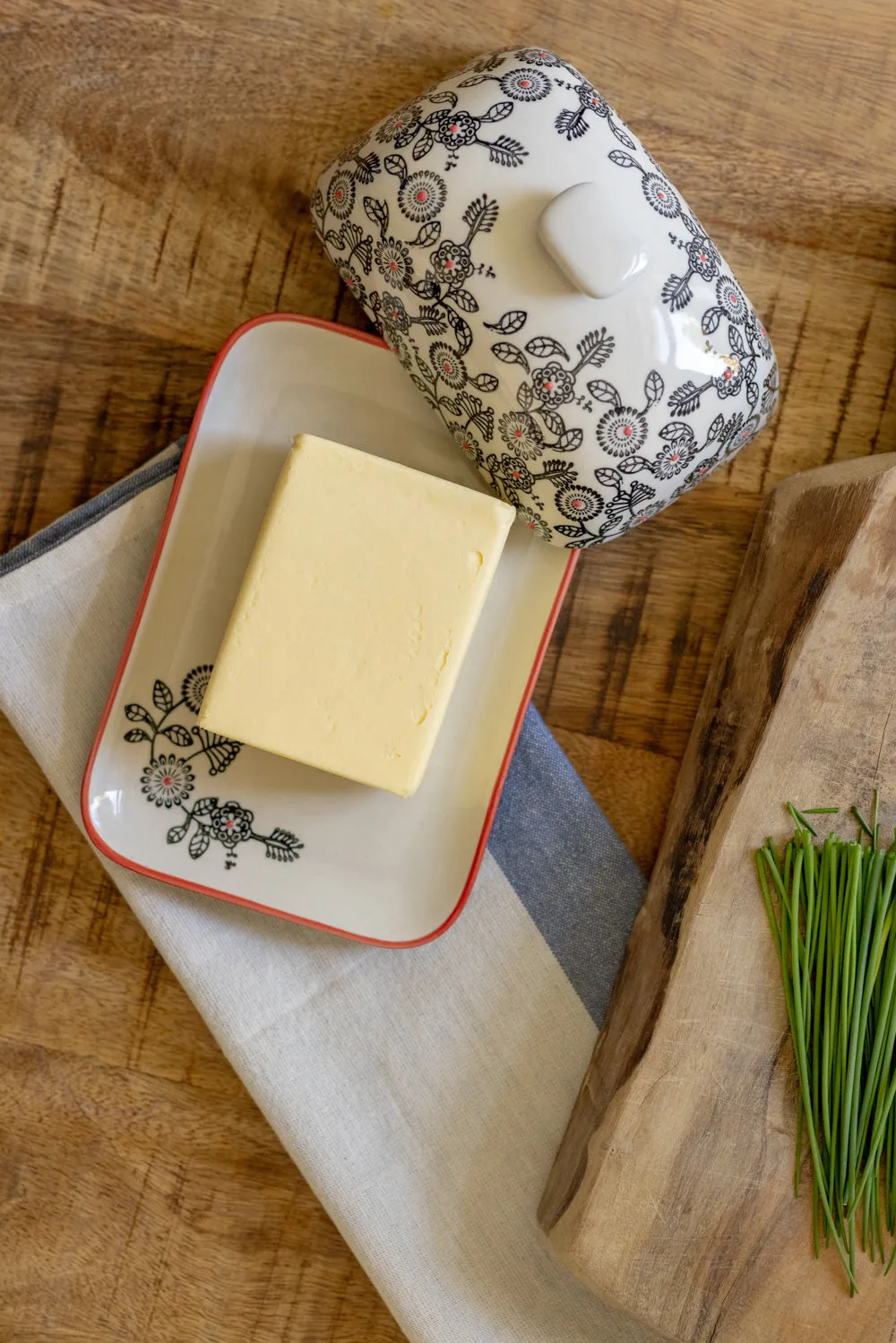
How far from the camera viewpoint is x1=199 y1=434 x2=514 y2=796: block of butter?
691 millimetres

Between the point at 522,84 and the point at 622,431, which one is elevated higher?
the point at 522,84

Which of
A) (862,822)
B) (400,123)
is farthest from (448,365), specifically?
(862,822)

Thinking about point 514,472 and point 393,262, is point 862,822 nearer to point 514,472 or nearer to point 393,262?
point 514,472

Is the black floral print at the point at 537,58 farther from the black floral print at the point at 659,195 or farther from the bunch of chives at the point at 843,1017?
the bunch of chives at the point at 843,1017

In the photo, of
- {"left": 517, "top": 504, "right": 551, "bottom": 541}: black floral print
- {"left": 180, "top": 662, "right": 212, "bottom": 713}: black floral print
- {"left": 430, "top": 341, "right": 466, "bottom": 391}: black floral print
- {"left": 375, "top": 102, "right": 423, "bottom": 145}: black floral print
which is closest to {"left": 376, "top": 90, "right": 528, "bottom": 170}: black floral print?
{"left": 375, "top": 102, "right": 423, "bottom": 145}: black floral print

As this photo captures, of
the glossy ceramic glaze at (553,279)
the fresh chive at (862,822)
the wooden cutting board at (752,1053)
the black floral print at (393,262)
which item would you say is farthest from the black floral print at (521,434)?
the fresh chive at (862,822)

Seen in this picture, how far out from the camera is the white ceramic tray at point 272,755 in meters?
0.74

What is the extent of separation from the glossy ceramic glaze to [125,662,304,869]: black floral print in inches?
12.8

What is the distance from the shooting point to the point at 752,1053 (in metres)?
0.68

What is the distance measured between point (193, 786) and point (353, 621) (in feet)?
0.65

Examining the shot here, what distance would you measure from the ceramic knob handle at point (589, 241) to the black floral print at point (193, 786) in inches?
16.0

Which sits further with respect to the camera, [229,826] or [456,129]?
[229,826]

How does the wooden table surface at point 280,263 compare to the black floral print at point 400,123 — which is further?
the wooden table surface at point 280,263

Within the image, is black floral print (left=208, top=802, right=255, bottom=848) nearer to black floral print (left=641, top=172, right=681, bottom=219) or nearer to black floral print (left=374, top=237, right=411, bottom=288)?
black floral print (left=374, top=237, right=411, bottom=288)
